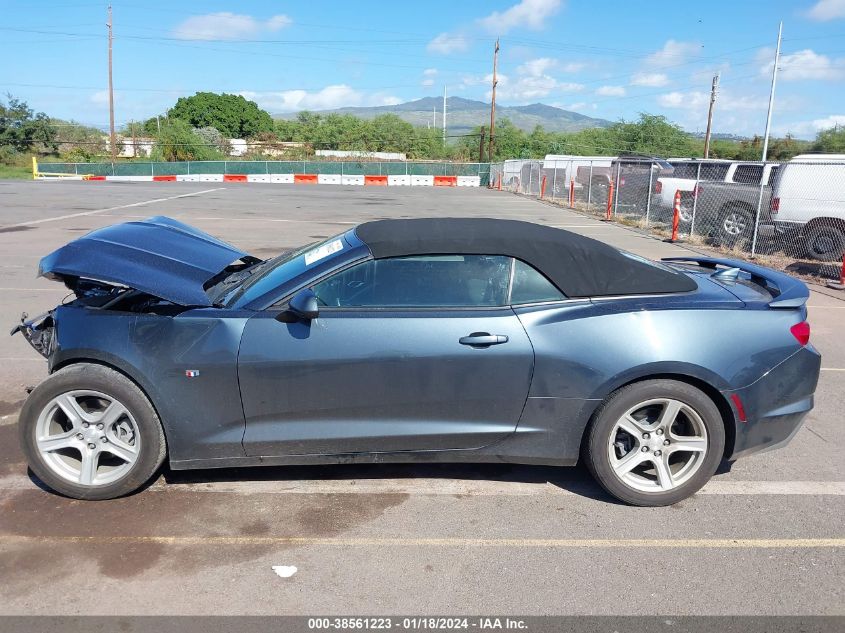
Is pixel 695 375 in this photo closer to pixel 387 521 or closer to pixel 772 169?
pixel 387 521

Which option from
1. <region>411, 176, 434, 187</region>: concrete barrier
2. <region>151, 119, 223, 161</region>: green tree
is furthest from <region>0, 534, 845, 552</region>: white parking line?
<region>151, 119, 223, 161</region>: green tree

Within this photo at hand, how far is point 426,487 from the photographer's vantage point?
13.4 ft

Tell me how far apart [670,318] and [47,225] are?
1735 cm

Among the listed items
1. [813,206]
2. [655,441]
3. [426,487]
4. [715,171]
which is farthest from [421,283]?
[715,171]

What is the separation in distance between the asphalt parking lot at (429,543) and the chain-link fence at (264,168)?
→ 4668 cm

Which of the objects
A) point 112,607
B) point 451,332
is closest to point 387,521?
point 451,332

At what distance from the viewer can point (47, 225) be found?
17.3 m

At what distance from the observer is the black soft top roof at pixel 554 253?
3840 mm

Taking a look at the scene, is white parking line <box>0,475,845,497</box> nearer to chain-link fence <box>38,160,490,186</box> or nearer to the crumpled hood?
the crumpled hood

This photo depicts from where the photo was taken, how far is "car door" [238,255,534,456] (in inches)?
142

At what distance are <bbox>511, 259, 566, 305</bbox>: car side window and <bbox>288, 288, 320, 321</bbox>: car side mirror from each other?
1.05 metres

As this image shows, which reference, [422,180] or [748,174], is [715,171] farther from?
[422,180]

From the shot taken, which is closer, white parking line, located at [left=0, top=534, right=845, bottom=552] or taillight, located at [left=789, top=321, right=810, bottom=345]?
white parking line, located at [left=0, top=534, right=845, bottom=552]

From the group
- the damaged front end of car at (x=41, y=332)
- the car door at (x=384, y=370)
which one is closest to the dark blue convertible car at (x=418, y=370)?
the car door at (x=384, y=370)
